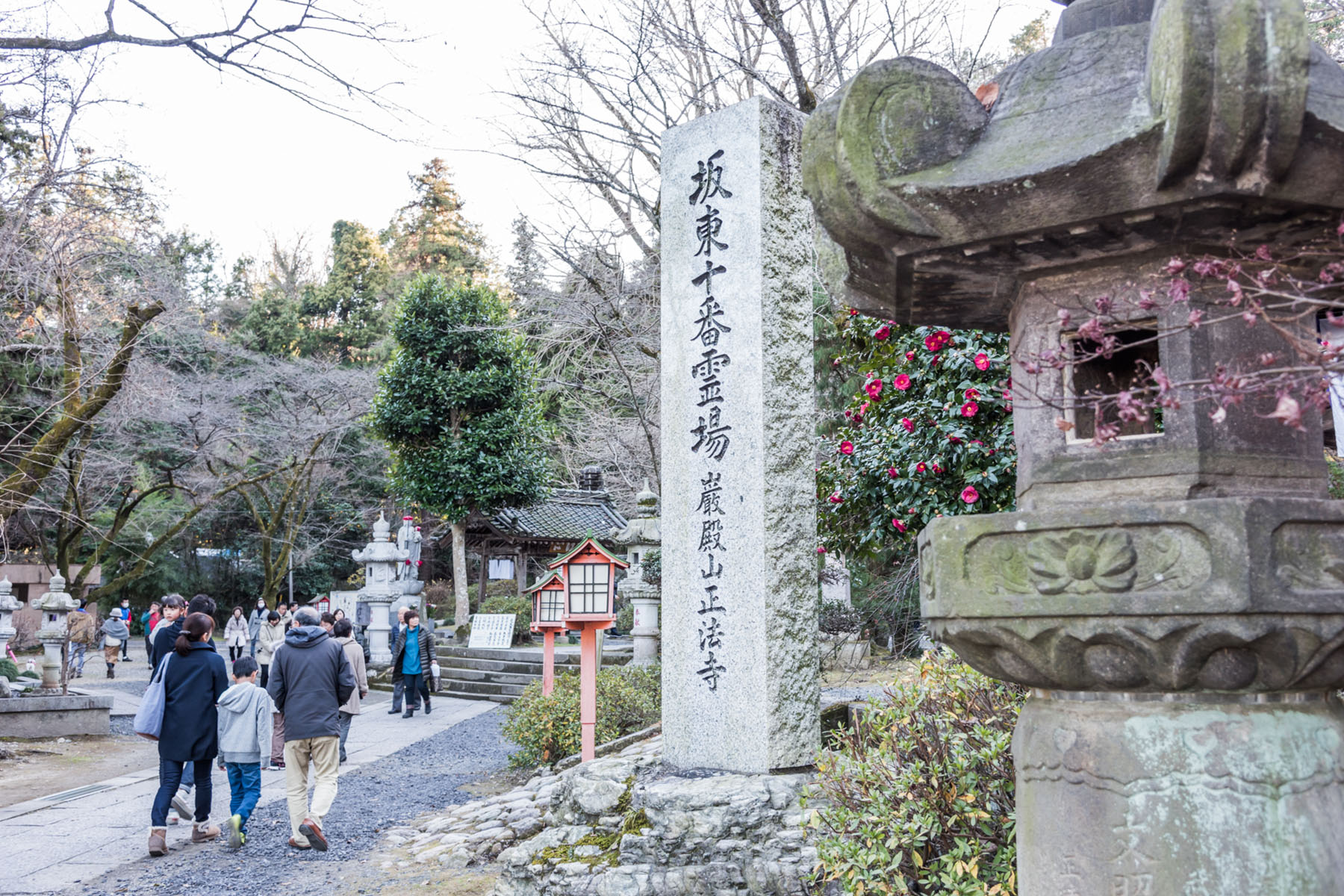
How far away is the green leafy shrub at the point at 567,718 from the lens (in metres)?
8.73

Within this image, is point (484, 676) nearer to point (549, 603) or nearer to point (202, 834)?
point (549, 603)

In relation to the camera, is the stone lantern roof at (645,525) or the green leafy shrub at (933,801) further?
the stone lantern roof at (645,525)

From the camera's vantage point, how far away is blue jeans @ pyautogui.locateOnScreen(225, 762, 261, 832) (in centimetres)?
688

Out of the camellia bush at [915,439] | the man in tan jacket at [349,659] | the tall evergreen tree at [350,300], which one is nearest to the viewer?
the camellia bush at [915,439]

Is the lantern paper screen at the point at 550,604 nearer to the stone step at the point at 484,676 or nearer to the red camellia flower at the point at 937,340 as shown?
the red camellia flower at the point at 937,340

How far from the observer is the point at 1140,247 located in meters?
2.43

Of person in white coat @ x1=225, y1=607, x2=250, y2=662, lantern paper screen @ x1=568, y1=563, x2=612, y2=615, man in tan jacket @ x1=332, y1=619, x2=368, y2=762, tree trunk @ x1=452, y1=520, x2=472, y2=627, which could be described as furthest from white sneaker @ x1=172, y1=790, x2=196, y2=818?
tree trunk @ x1=452, y1=520, x2=472, y2=627

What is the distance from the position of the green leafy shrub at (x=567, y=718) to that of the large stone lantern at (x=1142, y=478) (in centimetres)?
656

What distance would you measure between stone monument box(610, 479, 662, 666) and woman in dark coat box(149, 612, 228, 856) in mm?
6009

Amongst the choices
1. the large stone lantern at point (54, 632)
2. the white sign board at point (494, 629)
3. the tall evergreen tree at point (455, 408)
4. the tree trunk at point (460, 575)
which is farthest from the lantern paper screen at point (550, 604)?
the tree trunk at point (460, 575)

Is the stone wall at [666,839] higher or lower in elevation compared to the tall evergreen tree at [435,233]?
lower

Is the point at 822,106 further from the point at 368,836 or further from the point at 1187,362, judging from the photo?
the point at 368,836

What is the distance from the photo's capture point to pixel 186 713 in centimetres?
655

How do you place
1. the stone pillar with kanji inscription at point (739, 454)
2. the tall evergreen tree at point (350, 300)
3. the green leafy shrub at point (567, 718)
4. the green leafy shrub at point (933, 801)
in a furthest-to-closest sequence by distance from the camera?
1. the tall evergreen tree at point (350, 300)
2. the green leafy shrub at point (567, 718)
3. the stone pillar with kanji inscription at point (739, 454)
4. the green leafy shrub at point (933, 801)
